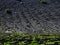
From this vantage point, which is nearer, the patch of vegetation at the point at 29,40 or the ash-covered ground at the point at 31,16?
the patch of vegetation at the point at 29,40

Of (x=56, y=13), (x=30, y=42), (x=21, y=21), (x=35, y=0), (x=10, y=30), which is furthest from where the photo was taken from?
(x=35, y=0)

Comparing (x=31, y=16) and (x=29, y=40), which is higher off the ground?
(x=29, y=40)

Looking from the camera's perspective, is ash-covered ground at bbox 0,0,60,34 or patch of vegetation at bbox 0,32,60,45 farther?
ash-covered ground at bbox 0,0,60,34

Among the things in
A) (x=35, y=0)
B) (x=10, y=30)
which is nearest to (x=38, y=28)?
(x=10, y=30)

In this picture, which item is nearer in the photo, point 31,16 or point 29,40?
point 29,40

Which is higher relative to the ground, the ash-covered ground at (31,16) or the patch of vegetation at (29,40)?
the patch of vegetation at (29,40)

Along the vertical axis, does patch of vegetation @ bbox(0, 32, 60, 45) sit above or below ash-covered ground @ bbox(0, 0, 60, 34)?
above

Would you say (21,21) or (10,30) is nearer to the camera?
(10,30)

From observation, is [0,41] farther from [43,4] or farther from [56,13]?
[43,4]
